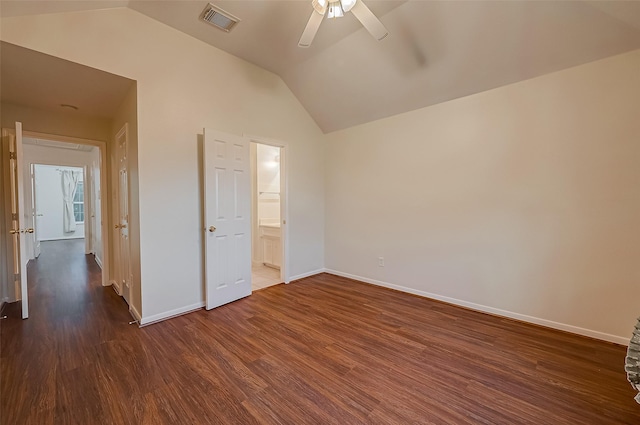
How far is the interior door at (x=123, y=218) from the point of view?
9.82ft

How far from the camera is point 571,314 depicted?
2428mm

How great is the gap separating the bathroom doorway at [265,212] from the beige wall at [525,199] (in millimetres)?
2028

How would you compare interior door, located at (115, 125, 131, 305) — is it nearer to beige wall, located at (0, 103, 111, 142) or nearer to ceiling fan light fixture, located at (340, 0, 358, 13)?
beige wall, located at (0, 103, 111, 142)

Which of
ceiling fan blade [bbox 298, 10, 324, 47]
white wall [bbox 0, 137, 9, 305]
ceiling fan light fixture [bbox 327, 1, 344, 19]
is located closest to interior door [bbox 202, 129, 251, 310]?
ceiling fan blade [bbox 298, 10, 324, 47]

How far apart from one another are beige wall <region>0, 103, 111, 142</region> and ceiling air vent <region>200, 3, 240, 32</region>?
236 centimetres

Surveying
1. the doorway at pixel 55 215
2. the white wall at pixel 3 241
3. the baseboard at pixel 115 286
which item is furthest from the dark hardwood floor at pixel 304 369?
the doorway at pixel 55 215

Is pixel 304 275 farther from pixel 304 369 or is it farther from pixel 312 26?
pixel 312 26

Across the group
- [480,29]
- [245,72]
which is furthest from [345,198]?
[480,29]

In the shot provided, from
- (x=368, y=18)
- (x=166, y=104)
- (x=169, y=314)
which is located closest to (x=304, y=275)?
(x=169, y=314)

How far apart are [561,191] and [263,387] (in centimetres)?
320

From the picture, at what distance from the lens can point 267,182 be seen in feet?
17.8

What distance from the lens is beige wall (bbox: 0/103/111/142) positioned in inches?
117

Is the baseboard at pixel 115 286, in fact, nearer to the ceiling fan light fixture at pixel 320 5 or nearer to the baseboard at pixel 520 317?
the baseboard at pixel 520 317

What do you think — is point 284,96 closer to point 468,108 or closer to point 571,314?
point 468,108
